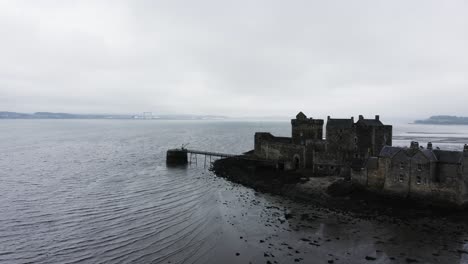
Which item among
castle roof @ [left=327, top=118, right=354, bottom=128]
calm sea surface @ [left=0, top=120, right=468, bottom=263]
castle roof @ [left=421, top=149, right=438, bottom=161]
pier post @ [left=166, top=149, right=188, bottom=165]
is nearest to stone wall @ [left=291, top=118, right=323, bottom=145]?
castle roof @ [left=327, top=118, right=354, bottom=128]

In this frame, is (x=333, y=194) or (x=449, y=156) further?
(x=333, y=194)

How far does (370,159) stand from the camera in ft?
117

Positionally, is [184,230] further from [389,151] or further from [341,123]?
[341,123]

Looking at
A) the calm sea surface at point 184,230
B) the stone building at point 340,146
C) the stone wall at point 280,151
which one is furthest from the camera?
the stone wall at point 280,151

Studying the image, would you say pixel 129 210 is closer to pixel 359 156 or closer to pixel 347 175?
pixel 347 175

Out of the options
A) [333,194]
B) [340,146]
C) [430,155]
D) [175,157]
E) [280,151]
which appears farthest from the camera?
[175,157]

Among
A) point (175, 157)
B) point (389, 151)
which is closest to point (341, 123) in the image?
point (389, 151)

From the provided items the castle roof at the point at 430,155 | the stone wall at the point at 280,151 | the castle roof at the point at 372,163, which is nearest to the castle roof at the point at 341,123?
the stone wall at the point at 280,151

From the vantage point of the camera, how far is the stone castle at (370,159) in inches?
1200

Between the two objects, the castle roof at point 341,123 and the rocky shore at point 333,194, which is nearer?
the rocky shore at point 333,194

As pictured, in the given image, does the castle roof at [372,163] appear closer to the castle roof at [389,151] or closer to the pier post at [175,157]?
the castle roof at [389,151]

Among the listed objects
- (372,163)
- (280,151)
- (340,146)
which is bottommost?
(280,151)

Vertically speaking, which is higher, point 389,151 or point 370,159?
point 389,151

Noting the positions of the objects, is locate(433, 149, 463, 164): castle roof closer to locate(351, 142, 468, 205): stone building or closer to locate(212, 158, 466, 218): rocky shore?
locate(351, 142, 468, 205): stone building
